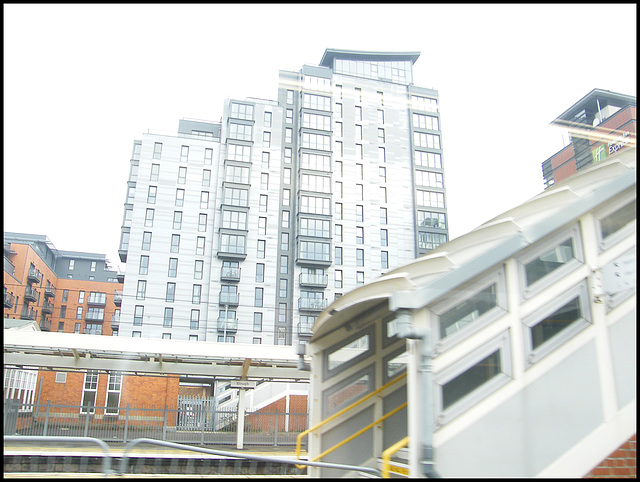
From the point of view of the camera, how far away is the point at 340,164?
136 feet

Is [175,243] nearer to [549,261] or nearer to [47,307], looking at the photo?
[47,307]

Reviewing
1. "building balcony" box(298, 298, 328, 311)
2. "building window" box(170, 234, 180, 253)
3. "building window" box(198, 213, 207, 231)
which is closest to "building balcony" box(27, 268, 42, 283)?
"building window" box(170, 234, 180, 253)

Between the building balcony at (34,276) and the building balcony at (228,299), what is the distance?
18127mm

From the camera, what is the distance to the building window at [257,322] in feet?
130

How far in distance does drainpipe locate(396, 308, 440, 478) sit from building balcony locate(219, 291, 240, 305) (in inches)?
1426

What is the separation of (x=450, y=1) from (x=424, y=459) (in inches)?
128

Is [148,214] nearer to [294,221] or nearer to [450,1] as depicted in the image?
[294,221]

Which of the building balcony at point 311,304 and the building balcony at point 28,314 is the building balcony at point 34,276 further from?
the building balcony at point 311,304

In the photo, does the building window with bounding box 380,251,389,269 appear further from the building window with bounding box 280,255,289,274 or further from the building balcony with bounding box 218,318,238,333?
the building balcony with bounding box 218,318,238,333

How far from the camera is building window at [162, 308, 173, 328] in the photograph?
38656 millimetres

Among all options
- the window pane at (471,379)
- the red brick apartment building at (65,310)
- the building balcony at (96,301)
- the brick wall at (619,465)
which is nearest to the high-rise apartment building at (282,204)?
the red brick apartment building at (65,310)

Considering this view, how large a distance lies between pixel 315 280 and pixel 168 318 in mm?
10668

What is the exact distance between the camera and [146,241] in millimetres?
40500

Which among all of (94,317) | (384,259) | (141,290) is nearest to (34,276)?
(141,290)
